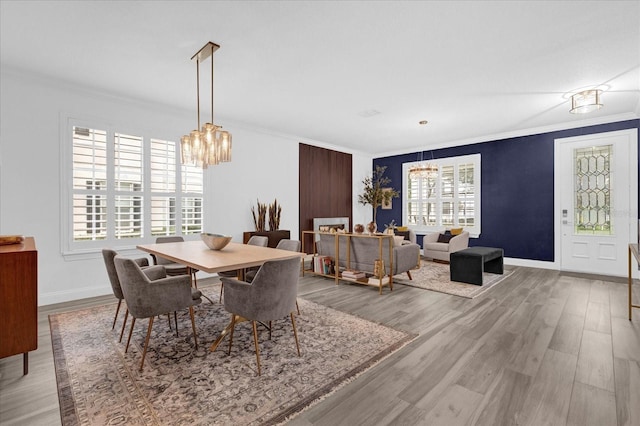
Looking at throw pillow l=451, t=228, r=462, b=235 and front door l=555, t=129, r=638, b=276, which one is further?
throw pillow l=451, t=228, r=462, b=235

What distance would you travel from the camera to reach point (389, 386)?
6.58ft

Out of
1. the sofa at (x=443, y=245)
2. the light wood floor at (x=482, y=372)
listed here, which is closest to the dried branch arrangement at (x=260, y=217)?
the light wood floor at (x=482, y=372)

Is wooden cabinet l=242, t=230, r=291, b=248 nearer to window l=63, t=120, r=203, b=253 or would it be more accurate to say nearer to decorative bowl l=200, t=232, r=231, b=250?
window l=63, t=120, r=203, b=253

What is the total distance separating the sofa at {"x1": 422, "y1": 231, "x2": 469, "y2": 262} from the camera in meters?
6.10

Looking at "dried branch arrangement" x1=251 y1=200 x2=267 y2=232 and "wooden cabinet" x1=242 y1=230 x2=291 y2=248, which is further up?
"dried branch arrangement" x1=251 y1=200 x2=267 y2=232

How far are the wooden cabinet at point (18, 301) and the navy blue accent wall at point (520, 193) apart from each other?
23.8 ft

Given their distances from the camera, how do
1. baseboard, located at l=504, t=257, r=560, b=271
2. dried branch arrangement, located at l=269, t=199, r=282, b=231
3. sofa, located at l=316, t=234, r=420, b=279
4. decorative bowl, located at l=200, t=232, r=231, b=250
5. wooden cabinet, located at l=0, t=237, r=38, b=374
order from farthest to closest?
1. dried branch arrangement, located at l=269, t=199, r=282, b=231
2. baseboard, located at l=504, t=257, r=560, b=271
3. sofa, located at l=316, t=234, r=420, b=279
4. decorative bowl, located at l=200, t=232, r=231, b=250
5. wooden cabinet, located at l=0, t=237, r=38, b=374

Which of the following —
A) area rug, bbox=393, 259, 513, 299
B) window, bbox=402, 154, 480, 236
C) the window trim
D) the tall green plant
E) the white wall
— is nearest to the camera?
the white wall

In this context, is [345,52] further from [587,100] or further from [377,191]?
[377,191]

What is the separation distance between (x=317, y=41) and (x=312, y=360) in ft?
9.18

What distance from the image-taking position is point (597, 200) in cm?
538

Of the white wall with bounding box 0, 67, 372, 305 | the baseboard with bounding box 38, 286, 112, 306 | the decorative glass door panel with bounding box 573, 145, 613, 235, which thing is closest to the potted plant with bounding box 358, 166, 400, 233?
the decorative glass door panel with bounding box 573, 145, 613, 235

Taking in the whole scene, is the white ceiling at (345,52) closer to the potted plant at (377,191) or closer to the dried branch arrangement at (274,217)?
the dried branch arrangement at (274,217)

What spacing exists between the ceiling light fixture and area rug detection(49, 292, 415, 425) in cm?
397
